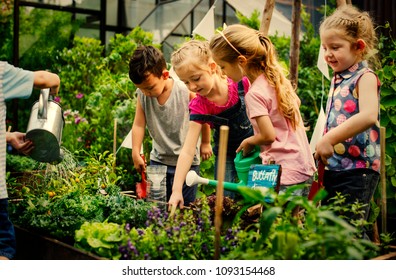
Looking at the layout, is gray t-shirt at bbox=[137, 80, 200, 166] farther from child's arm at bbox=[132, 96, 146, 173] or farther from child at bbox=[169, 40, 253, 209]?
child at bbox=[169, 40, 253, 209]

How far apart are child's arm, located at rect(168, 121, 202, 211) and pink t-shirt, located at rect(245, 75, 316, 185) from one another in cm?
41

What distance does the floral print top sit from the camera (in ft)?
7.65

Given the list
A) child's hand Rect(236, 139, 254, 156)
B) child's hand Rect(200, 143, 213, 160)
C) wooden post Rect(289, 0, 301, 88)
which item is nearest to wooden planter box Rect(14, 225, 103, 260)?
child's hand Rect(236, 139, 254, 156)

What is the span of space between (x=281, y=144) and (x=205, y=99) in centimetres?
55

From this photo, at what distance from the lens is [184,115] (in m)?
3.22

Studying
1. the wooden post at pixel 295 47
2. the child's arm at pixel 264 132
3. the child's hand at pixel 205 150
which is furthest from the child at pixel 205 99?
the wooden post at pixel 295 47

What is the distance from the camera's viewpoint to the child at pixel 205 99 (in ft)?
8.57

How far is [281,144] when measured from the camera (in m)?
2.32

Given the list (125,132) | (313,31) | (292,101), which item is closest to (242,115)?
(292,101)

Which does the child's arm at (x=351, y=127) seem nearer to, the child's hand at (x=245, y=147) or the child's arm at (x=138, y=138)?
the child's hand at (x=245, y=147)

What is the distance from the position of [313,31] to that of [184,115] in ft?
13.8

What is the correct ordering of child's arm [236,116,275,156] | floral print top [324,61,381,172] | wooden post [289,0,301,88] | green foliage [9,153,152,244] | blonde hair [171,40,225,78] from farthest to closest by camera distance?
wooden post [289,0,301,88]
blonde hair [171,40,225,78]
green foliage [9,153,152,244]
floral print top [324,61,381,172]
child's arm [236,116,275,156]

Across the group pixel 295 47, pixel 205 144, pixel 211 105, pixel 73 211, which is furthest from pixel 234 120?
pixel 295 47
